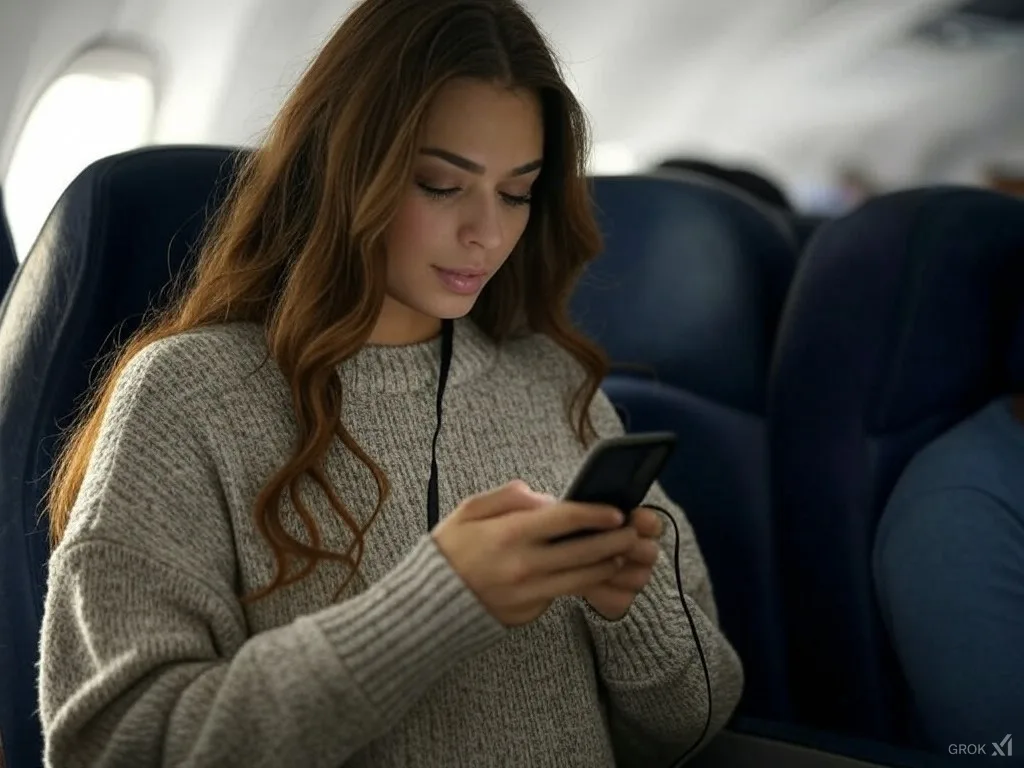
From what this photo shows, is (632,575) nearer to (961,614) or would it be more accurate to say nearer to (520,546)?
(520,546)

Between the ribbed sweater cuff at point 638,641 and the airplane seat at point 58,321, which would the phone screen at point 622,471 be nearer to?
the ribbed sweater cuff at point 638,641

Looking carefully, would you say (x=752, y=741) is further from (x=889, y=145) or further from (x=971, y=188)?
(x=889, y=145)

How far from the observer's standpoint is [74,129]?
1761mm

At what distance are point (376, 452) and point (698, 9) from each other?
4376 millimetres

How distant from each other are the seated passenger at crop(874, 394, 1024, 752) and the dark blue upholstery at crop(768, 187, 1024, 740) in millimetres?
57

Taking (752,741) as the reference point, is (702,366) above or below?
above

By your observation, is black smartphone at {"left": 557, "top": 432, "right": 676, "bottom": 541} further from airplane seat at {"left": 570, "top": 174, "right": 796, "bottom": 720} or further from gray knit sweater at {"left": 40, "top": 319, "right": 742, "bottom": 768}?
airplane seat at {"left": 570, "top": 174, "right": 796, "bottom": 720}

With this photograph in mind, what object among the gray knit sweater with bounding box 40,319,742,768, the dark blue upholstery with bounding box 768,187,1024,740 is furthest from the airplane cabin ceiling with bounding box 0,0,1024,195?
the dark blue upholstery with bounding box 768,187,1024,740

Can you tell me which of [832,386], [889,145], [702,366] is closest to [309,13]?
[702,366]

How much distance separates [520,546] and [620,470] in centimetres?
10

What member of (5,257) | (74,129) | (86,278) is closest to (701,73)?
(74,129)

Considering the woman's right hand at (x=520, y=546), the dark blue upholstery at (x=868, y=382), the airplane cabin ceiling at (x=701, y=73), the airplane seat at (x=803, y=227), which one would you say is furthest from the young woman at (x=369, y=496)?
the airplane seat at (x=803, y=227)

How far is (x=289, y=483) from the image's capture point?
3.78ft

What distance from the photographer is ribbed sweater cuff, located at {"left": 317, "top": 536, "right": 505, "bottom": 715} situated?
39.8 inches
